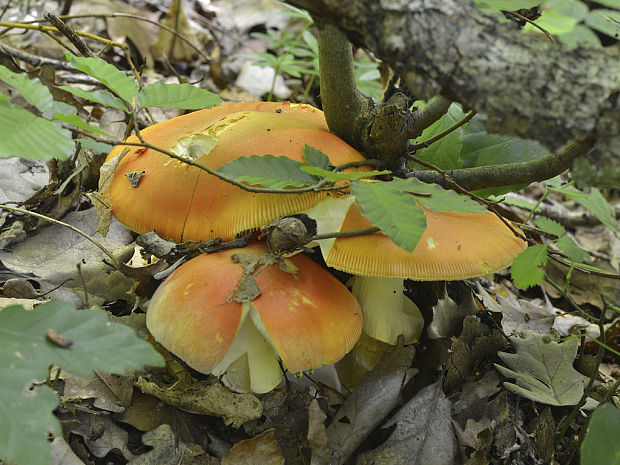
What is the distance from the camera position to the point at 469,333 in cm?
223

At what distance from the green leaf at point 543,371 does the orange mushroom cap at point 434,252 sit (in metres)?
0.54

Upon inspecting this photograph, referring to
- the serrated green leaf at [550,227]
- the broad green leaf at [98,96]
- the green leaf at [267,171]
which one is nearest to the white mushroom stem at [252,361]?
the green leaf at [267,171]

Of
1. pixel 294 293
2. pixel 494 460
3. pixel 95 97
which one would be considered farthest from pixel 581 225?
pixel 95 97

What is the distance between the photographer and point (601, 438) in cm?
153

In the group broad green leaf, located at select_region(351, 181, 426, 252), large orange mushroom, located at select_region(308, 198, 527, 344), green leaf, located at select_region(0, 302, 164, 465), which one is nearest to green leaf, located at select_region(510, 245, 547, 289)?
large orange mushroom, located at select_region(308, 198, 527, 344)

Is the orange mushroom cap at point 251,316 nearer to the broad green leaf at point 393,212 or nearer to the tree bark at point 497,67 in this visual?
the broad green leaf at point 393,212

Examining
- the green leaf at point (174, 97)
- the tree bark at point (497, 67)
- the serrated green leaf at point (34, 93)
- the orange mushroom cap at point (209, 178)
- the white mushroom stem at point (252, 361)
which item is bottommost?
the white mushroom stem at point (252, 361)

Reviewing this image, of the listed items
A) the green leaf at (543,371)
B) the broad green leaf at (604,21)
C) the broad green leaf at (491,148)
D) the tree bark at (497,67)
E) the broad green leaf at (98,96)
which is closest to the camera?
the broad green leaf at (604,21)

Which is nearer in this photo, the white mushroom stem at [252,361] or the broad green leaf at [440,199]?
the broad green leaf at [440,199]

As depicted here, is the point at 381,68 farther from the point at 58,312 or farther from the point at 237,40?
the point at 237,40

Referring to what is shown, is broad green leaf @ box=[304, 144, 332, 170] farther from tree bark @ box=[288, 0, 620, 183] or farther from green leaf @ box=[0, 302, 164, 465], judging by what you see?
green leaf @ box=[0, 302, 164, 465]

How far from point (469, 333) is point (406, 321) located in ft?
0.91

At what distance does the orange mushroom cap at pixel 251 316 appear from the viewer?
5.49 feet

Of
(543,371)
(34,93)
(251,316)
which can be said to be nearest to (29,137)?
(34,93)
